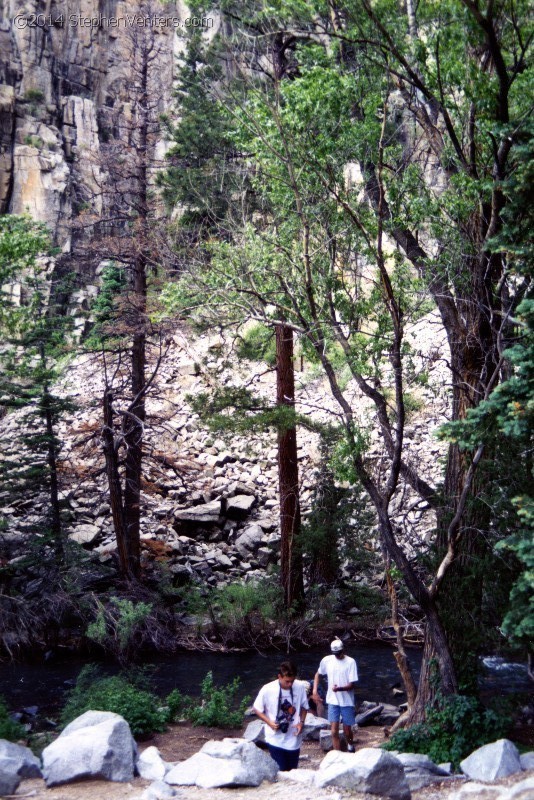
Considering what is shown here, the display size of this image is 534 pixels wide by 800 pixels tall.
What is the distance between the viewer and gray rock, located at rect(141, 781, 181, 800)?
614 centimetres

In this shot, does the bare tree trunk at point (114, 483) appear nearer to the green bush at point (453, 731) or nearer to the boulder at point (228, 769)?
the green bush at point (453, 731)

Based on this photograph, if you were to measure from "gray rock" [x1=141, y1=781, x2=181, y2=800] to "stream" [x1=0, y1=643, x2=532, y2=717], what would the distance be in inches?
245

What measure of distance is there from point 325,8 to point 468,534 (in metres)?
7.20

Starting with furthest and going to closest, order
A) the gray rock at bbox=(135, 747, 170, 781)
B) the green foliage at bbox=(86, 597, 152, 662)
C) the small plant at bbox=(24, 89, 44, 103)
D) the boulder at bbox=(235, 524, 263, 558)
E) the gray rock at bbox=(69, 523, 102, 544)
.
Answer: the small plant at bbox=(24, 89, 44, 103) → the boulder at bbox=(235, 524, 263, 558) → the gray rock at bbox=(69, 523, 102, 544) → the green foliage at bbox=(86, 597, 152, 662) → the gray rock at bbox=(135, 747, 170, 781)

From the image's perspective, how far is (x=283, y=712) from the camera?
662 centimetres

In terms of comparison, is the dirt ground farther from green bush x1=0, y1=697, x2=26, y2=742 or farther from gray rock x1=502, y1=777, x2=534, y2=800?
green bush x1=0, y1=697, x2=26, y2=742

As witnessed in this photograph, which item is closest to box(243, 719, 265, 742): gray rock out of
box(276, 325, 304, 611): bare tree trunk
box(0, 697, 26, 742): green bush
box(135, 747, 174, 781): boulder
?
box(135, 747, 174, 781): boulder

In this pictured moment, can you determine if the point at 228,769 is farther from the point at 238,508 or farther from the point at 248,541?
the point at 238,508

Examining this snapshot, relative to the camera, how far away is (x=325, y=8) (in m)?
9.97

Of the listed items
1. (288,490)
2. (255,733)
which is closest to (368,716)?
(255,733)

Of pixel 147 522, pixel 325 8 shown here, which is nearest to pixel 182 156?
pixel 147 522

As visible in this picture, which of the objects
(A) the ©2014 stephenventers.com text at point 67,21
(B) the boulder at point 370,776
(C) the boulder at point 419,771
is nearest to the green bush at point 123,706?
(C) the boulder at point 419,771

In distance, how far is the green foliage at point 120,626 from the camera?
14.5m

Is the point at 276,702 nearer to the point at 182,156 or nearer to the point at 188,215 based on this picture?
the point at 188,215
